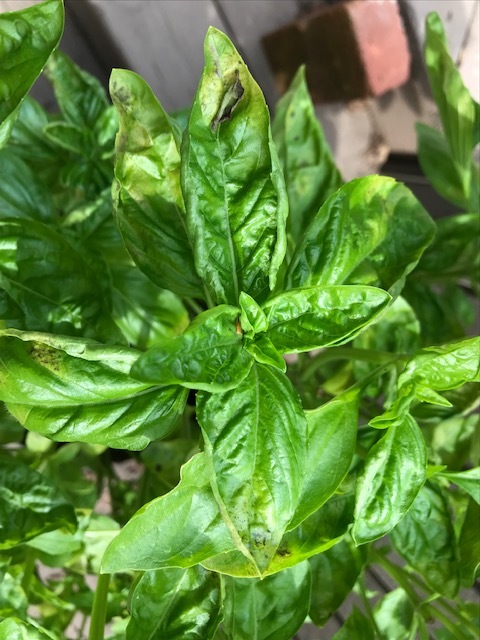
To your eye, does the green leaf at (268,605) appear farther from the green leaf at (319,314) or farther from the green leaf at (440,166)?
the green leaf at (440,166)

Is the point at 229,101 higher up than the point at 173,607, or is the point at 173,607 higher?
the point at 229,101

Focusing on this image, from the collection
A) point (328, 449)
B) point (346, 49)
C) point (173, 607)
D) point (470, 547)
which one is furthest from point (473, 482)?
point (346, 49)

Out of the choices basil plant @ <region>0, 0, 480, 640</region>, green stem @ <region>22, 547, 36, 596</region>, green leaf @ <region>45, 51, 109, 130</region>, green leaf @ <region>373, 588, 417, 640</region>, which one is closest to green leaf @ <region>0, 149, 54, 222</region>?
basil plant @ <region>0, 0, 480, 640</region>

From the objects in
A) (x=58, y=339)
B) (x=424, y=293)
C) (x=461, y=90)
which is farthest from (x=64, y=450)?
(x=461, y=90)

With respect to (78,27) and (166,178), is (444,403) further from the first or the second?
(78,27)

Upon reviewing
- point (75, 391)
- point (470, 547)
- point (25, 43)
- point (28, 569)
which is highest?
point (25, 43)

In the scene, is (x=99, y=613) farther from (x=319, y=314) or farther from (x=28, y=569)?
(x=319, y=314)
